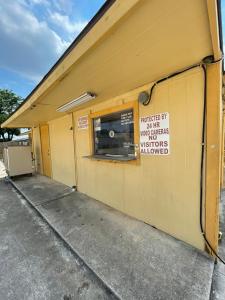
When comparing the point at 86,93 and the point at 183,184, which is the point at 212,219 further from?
the point at 86,93

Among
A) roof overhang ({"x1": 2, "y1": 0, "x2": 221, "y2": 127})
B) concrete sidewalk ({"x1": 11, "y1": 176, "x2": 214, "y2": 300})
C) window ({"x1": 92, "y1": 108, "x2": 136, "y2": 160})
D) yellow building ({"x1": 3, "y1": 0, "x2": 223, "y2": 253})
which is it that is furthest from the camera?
window ({"x1": 92, "y1": 108, "x2": 136, "y2": 160})

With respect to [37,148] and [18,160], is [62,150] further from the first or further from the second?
[37,148]

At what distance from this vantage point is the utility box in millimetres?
5844

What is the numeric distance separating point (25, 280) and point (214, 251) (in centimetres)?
211

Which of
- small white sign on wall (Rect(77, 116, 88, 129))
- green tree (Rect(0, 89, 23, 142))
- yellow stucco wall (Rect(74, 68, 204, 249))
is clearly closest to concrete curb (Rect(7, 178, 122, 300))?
yellow stucco wall (Rect(74, 68, 204, 249))

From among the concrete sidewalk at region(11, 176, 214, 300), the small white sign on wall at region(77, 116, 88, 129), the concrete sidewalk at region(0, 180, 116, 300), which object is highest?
the small white sign on wall at region(77, 116, 88, 129)

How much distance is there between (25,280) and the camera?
5.13 ft

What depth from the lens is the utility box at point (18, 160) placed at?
5.84 m

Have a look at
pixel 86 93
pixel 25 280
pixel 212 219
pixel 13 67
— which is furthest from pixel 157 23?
pixel 13 67

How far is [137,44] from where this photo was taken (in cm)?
133

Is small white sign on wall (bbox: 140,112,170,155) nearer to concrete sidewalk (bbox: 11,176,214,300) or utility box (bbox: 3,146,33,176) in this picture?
concrete sidewalk (bbox: 11,176,214,300)

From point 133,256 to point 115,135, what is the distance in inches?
78.0

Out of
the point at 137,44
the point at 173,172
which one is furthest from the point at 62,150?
the point at 137,44

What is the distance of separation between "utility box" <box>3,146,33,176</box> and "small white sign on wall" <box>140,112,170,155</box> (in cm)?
A: 548
